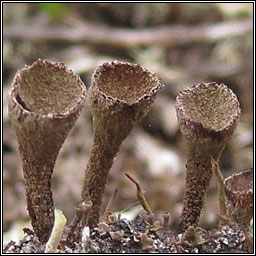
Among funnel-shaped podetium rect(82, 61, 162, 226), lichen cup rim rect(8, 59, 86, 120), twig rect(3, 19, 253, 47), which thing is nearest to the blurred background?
twig rect(3, 19, 253, 47)

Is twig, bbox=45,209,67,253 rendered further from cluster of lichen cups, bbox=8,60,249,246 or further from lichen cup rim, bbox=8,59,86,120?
lichen cup rim, bbox=8,59,86,120

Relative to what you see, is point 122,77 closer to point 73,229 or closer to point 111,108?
point 111,108

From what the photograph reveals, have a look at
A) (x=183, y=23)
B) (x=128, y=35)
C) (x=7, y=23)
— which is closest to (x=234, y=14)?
(x=183, y=23)

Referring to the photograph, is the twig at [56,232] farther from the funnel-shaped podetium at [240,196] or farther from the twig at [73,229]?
the funnel-shaped podetium at [240,196]

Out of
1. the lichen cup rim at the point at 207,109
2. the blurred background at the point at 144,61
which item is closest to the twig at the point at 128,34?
the blurred background at the point at 144,61

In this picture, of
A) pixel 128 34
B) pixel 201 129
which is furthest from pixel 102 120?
pixel 128 34

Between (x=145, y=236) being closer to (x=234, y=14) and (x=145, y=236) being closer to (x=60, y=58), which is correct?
(x=60, y=58)
